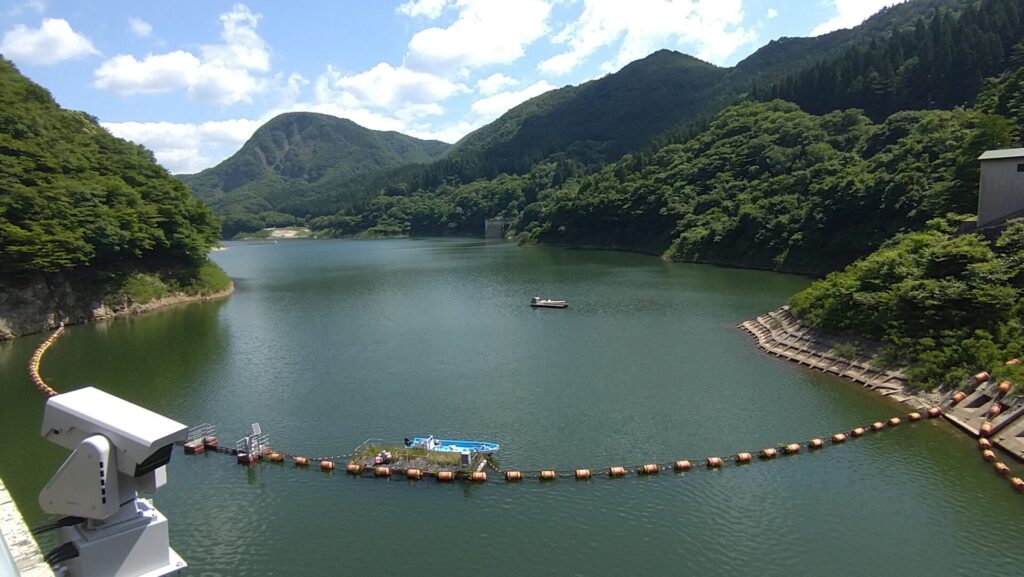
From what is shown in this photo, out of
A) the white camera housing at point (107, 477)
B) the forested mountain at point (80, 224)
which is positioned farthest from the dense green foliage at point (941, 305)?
the forested mountain at point (80, 224)

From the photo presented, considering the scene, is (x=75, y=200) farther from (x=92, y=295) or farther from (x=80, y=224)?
(x=92, y=295)

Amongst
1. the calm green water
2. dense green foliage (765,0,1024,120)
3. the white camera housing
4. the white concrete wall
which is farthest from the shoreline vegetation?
dense green foliage (765,0,1024,120)

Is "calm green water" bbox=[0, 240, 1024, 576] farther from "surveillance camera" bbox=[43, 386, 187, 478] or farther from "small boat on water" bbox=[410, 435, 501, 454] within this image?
"surveillance camera" bbox=[43, 386, 187, 478]

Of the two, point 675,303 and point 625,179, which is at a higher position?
point 625,179

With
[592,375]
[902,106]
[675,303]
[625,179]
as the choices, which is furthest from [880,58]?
[592,375]

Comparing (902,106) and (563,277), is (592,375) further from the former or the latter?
(902,106)

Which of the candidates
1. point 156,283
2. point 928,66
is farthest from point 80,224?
point 928,66

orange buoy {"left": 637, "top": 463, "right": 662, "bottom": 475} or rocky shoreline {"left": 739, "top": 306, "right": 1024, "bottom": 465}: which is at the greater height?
rocky shoreline {"left": 739, "top": 306, "right": 1024, "bottom": 465}
